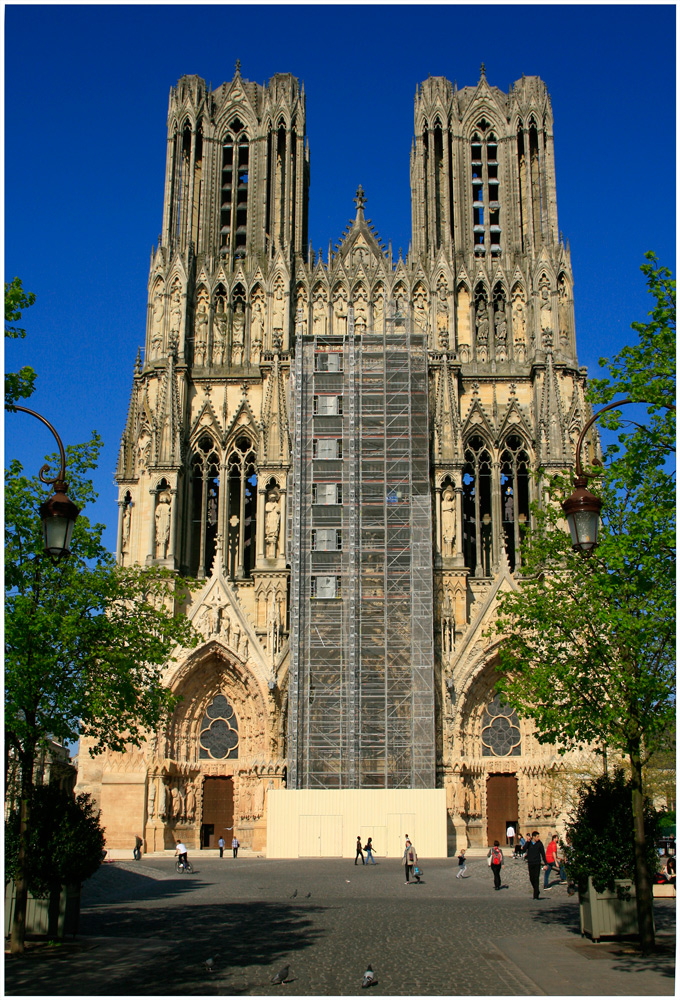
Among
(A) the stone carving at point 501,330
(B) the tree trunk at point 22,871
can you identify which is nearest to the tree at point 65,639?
(B) the tree trunk at point 22,871

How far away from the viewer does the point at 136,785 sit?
35438 millimetres

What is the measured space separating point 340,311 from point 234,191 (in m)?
8.10

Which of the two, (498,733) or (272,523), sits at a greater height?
(272,523)

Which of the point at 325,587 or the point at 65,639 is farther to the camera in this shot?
the point at 325,587

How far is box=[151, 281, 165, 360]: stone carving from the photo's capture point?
140 ft

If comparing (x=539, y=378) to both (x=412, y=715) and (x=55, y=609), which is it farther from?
(x=55, y=609)

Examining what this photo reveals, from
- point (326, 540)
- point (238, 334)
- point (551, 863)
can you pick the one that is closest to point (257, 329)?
point (238, 334)

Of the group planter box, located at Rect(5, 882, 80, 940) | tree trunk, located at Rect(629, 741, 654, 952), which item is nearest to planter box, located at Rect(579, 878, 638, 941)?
tree trunk, located at Rect(629, 741, 654, 952)

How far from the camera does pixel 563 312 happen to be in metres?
42.7

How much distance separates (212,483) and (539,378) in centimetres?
1454

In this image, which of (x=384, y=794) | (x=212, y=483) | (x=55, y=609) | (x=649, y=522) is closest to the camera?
(x=649, y=522)

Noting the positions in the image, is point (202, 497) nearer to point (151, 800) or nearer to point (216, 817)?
point (151, 800)

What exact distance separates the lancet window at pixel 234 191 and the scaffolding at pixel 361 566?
7605 mm

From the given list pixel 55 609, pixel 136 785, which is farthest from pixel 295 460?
pixel 55 609
